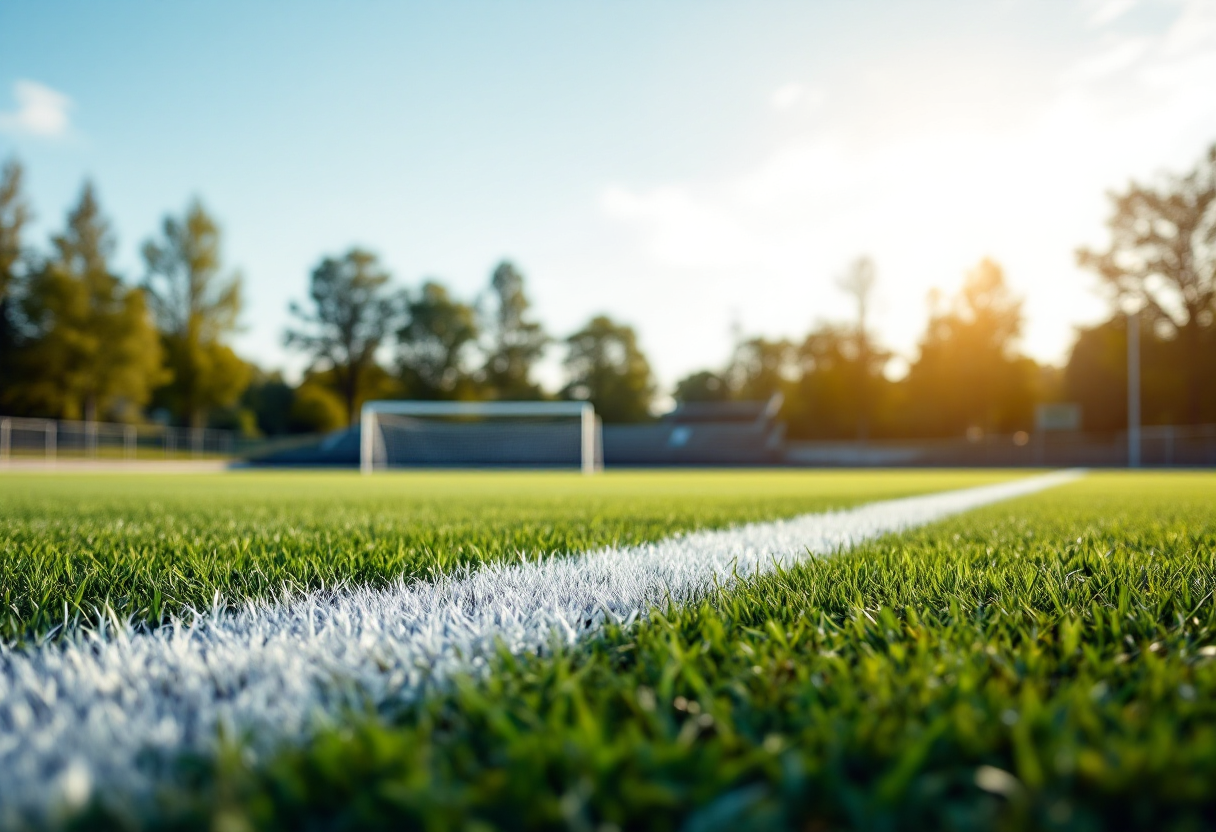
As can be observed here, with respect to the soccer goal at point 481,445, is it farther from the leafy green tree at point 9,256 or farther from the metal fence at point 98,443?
the leafy green tree at point 9,256

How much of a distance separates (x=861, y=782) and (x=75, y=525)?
15.0 feet

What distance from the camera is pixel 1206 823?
0.66 m

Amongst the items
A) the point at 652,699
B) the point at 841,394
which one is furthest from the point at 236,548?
the point at 841,394

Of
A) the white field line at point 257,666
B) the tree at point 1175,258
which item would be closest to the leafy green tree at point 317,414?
the tree at point 1175,258

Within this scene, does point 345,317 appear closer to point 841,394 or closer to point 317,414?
point 317,414

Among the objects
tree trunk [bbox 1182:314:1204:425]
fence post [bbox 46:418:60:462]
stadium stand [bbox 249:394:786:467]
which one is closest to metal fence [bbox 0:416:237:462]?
fence post [bbox 46:418:60:462]

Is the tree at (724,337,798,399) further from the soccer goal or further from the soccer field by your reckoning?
the soccer field

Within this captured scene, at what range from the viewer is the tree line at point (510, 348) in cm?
3412

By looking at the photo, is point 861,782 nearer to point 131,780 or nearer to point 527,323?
point 131,780

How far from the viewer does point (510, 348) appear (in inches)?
1998

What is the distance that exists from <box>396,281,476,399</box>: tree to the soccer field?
160 ft

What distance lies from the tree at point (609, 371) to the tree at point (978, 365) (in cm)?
1865

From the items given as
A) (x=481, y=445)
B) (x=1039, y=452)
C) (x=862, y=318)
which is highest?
(x=862, y=318)

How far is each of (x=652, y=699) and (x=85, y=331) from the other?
142ft
